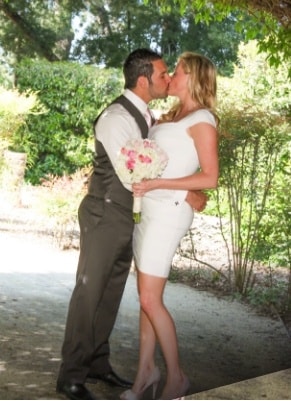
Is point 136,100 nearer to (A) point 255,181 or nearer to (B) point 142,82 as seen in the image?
(B) point 142,82

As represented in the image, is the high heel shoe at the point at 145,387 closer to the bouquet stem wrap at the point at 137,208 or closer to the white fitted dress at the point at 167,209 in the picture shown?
the white fitted dress at the point at 167,209

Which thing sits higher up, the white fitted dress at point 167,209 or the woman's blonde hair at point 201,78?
the woman's blonde hair at point 201,78

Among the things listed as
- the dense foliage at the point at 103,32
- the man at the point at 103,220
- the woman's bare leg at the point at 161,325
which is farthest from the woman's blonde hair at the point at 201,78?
the dense foliage at the point at 103,32

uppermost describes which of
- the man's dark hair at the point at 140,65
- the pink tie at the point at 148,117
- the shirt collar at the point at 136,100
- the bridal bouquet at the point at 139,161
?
the man's dark hair at the point at 140,65

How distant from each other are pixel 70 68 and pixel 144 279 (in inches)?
341

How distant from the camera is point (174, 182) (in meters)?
3.05

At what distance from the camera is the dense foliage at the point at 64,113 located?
11289 mm

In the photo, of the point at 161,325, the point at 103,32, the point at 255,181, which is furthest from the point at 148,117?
the point at 103,32

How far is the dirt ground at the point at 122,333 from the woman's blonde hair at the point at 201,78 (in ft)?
4.60

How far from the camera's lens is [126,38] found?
627 inches

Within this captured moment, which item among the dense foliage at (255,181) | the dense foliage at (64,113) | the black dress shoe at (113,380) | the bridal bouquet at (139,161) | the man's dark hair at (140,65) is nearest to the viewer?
the bridal bouquet at (139,161)

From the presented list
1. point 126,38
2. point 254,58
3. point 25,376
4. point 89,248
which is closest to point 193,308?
point 25,376

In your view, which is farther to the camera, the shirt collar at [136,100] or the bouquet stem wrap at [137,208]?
the shirt collar at [136,100]

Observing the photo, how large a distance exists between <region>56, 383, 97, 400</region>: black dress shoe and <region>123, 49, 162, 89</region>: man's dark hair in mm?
1309
